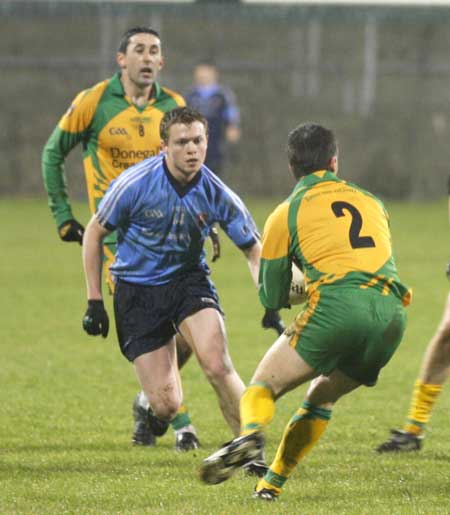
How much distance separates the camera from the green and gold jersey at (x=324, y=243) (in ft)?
17.7

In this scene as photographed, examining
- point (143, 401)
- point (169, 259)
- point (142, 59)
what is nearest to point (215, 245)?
point (169, 259)

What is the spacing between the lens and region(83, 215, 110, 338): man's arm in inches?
250

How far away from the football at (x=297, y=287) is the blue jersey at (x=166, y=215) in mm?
595

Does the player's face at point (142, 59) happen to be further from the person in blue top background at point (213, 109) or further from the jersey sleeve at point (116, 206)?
the person in blue top background at point (213, 109)

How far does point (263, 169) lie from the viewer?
81.2ft

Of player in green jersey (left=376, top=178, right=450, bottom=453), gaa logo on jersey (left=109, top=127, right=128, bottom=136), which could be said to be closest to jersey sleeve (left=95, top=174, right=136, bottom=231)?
gaa logo on jersey (left=109, top=127, right=128, bottom=136)

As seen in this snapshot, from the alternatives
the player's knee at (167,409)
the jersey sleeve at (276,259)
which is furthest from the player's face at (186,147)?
the player's knee at (167,409)

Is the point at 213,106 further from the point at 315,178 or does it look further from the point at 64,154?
the point at 315,178

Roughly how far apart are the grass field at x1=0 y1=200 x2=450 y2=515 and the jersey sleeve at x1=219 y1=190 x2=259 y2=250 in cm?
112

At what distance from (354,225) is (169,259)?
1.39 meters

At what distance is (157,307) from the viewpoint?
21.6ft

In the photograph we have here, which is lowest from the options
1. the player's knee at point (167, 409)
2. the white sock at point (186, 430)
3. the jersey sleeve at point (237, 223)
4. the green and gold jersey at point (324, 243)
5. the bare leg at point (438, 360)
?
the white sock at point (186, 430)

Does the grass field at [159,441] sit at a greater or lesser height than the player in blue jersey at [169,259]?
lesser

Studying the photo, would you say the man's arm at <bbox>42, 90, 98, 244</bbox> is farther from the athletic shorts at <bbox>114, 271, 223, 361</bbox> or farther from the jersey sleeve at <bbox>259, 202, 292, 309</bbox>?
the jersey sleeve at <bbox>259, 202, 292, 309</bbox>
